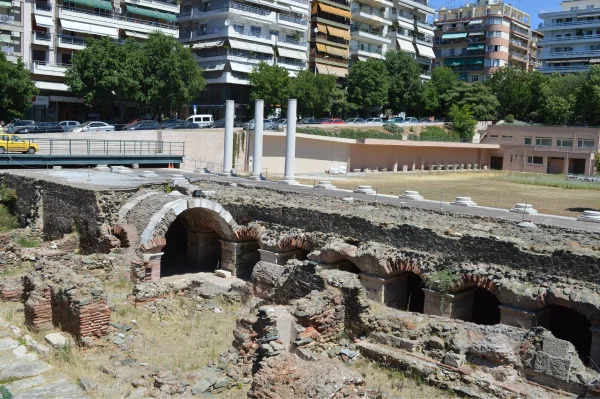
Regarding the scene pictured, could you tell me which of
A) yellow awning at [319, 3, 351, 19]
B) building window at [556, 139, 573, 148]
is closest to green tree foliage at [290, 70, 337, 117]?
yellow awning at [319, 3, 351, 19]

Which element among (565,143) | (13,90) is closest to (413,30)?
(565,143)

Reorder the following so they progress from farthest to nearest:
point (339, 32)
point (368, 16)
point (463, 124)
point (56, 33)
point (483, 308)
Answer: point (368, 16) → point (339, 32) → point (463, 124) → point (56, 33) → point (483, 308)

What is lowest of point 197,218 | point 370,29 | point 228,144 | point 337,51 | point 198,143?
point 197,218

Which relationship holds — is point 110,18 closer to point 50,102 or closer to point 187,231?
point 50,102

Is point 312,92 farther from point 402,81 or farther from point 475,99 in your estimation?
point 475,99

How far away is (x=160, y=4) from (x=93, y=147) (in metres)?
26.3

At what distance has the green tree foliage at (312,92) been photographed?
5512cm

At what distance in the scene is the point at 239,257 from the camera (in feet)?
67.7

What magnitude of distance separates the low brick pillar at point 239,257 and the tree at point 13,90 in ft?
91.0

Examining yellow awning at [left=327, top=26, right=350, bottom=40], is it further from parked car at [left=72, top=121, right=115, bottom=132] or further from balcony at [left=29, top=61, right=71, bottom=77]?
parked car at [left=72, top=121, right=115, bottom=132]

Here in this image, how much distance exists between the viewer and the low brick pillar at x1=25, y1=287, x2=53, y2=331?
12977mm

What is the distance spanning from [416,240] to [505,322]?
3.28 m

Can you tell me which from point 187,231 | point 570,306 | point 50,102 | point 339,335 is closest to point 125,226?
point 187,231

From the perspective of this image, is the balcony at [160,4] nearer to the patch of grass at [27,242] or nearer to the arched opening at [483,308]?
the patch of grass at [27,242]
